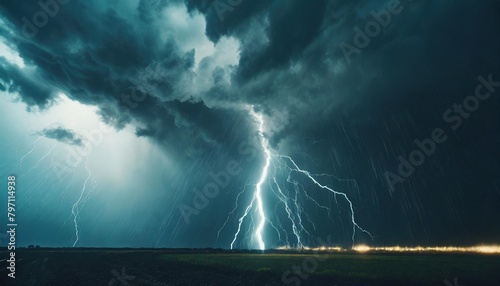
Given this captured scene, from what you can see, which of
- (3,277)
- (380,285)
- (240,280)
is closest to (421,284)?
(380,285)

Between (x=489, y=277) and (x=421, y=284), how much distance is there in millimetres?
6857

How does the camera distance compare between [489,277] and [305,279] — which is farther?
[305,279]

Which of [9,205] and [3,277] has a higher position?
[9,205]

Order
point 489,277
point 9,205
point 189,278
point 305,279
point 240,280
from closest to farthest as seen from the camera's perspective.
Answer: point 9,205 → point 489,277 → point 305,279 → point 240,280 → point 189,278

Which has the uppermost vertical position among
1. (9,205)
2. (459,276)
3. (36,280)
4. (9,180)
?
(9,180)

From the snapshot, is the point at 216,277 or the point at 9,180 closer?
the point at 9,180

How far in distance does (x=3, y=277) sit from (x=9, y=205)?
13110 millimetres

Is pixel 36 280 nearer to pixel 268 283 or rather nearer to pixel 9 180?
pixel 9 180

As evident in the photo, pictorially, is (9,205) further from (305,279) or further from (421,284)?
(421,284)

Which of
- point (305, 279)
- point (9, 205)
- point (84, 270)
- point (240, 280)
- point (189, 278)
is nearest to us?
point (9, 205)

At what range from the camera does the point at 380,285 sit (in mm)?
20875

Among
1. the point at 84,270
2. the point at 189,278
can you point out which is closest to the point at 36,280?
the point at 84,270

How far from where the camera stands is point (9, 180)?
20266mm

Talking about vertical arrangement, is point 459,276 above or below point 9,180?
below
